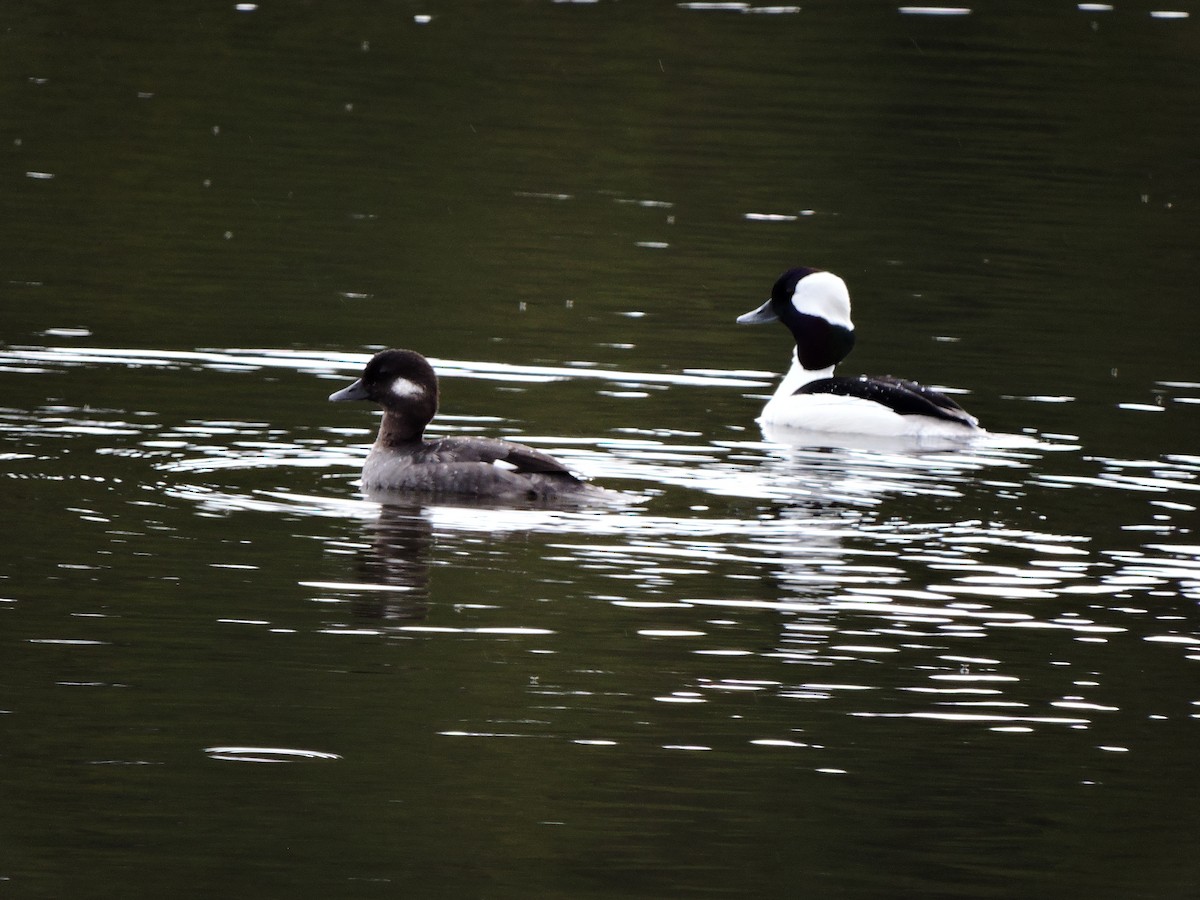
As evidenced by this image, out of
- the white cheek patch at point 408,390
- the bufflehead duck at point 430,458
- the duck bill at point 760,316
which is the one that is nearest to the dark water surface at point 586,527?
the bufflehead duck at point 430,458

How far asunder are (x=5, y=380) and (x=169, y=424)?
71.8 inches

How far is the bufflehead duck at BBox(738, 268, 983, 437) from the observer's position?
17688 millimetres

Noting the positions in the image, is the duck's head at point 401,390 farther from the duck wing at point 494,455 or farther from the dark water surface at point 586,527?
the dark water surface at point 586,527

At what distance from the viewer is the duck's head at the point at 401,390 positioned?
1534 cm

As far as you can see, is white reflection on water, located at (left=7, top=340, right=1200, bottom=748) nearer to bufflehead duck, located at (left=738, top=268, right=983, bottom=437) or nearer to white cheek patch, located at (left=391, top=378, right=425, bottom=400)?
bufflehead duck, located at (left=738, top=268, right=983, bottom=437)

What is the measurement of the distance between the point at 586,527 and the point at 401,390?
87.4 inches

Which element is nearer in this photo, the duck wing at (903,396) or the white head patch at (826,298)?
the duck wing at (903,396)

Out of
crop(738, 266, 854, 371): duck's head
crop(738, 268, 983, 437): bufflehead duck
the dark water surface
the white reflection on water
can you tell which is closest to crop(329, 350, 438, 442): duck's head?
the white reflection on water

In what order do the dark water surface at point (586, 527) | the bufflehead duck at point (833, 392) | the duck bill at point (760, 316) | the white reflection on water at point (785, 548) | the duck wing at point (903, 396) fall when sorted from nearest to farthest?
the dark water surface at point (586, 527)
the white reflection on water at point (785, 548)
the duck wing at point (903, 396)
the bufflehead duck at point (833, 392)
the duck bill at point (760, 316)

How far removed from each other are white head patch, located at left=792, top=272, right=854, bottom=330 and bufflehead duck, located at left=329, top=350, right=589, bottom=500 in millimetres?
5330

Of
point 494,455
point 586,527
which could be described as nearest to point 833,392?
point 494,455

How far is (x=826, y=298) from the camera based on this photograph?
65.6ft

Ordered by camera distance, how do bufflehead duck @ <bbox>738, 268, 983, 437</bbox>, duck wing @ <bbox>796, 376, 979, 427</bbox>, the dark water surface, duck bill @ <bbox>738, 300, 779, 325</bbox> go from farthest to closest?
duck bill @ <bbox>738, 300, 779, 325</bbox> < bufflehead duck @ <bbox>738, 268, 983, 437</bbox> < duck wing @ <bbox>796, 376, 979, 427</bbox> < the dark water surface

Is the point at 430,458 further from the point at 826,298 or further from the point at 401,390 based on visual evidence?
the point at 826,298
